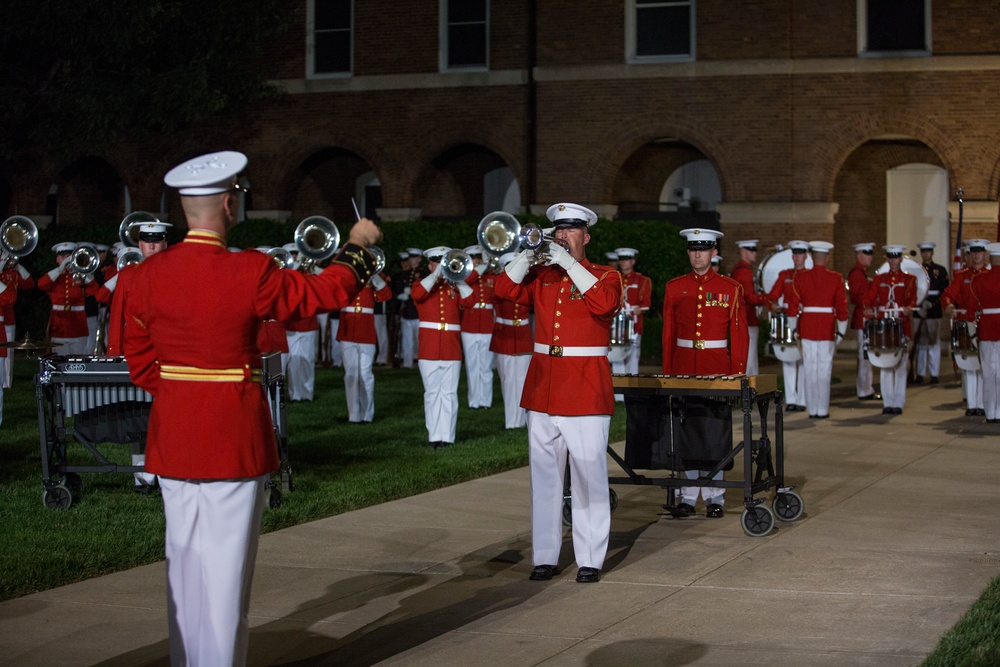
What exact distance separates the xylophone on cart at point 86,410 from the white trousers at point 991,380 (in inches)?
366

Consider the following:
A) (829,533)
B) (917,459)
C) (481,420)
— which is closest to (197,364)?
(829,533)

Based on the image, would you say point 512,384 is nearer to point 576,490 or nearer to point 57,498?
point 57,498

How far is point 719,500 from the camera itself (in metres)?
10.1

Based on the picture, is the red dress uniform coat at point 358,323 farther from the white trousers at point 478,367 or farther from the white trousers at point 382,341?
the white trousers at point 382,341

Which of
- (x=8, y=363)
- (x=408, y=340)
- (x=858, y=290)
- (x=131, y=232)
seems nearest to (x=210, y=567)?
(x=131, y=232)

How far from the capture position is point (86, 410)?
33.7 feet

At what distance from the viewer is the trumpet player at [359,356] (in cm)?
1591

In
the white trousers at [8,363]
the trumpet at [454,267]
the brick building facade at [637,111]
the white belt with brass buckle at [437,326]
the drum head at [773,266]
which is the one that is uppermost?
the brick building facade at [637,111]

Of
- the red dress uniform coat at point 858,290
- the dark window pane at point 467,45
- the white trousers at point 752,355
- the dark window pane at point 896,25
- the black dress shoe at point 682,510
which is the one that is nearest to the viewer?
the black dress shoe at point 682,510

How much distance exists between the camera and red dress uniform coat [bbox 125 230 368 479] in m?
5.15

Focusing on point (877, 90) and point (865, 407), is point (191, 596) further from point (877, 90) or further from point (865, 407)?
point (877, 90)

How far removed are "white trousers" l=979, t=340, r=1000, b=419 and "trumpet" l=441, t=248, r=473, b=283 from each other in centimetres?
633

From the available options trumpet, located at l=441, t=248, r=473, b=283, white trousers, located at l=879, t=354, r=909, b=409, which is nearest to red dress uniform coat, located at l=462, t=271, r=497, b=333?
trumpet, located at l=441, t=248, r=473, b=283

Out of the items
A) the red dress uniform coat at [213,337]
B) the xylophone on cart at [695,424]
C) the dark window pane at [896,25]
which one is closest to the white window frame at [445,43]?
the dark window pane at [896,25]
